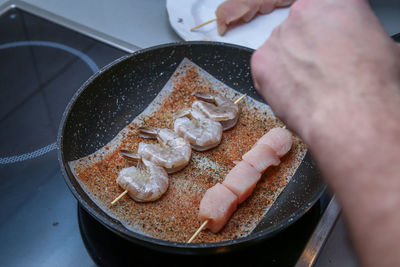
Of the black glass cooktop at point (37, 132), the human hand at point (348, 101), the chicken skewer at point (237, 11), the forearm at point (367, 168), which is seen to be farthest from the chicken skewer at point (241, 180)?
the chicken skewer at point (237, 11)

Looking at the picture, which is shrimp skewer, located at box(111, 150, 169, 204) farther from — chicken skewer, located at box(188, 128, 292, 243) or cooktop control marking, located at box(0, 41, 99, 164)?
cooktop control marking, located at box(0, 41, 99, 164)

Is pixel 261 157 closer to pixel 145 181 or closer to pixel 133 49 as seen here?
pixel 145 181

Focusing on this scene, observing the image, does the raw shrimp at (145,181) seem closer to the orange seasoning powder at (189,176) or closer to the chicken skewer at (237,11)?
the orange seasoning powder at (189,176)

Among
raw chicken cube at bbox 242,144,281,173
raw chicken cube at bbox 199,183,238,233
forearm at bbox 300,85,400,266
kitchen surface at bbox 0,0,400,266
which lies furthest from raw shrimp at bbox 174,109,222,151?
forearm at bbox 300,85,400,266

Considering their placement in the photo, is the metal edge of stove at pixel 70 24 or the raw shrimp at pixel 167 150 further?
the metal edge of stove at pixel 70 24

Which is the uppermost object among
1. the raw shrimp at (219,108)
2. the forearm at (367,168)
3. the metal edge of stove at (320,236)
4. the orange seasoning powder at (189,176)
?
the forearm at (367,168)
